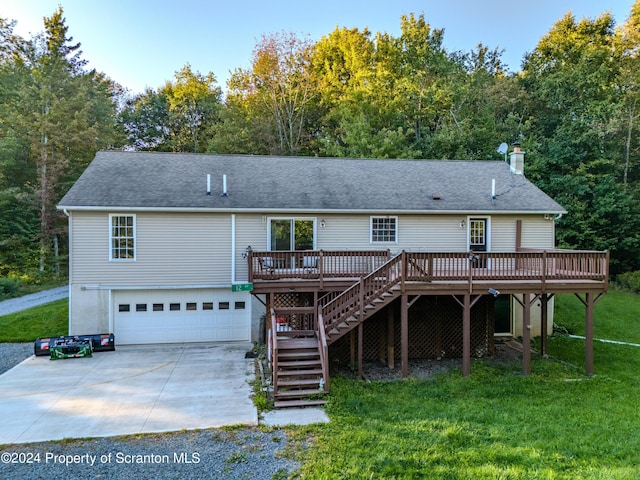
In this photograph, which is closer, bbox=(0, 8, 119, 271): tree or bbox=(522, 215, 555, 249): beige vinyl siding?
bbox=(522, 215, 555, 249): beige vinyl siding

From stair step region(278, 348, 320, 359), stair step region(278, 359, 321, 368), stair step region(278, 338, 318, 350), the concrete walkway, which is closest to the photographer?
stair step region(278, 359, 321, 368)

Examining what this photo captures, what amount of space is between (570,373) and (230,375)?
853 centimetres

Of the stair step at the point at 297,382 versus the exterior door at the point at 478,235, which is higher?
the exterior door at the point at 478,235

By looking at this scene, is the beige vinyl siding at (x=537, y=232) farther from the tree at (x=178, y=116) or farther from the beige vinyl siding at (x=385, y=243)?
the tree at (x=178, y=116)

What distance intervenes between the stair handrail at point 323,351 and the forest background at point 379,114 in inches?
633

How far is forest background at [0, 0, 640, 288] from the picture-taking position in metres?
21.8

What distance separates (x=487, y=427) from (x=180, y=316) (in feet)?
30.3

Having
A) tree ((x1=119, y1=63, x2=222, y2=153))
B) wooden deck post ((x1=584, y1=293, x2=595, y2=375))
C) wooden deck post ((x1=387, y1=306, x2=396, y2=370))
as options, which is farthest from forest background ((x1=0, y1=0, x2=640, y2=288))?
wooden deck post ((x1=387, y1=306, x2=396, y2=370))

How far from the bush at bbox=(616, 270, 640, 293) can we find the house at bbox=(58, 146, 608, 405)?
32.1 feet

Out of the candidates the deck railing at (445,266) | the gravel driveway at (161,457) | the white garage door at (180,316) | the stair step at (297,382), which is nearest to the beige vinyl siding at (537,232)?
the deck railing at (445,266)

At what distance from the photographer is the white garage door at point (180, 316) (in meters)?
11.8

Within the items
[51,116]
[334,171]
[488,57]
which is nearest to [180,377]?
[334,171]

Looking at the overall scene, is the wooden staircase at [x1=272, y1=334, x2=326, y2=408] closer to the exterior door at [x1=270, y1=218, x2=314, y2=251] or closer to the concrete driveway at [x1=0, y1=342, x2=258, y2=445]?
the concrete driveway at [x1=0, y1=342, x2=258, y2=445]

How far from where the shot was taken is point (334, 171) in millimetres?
14562
